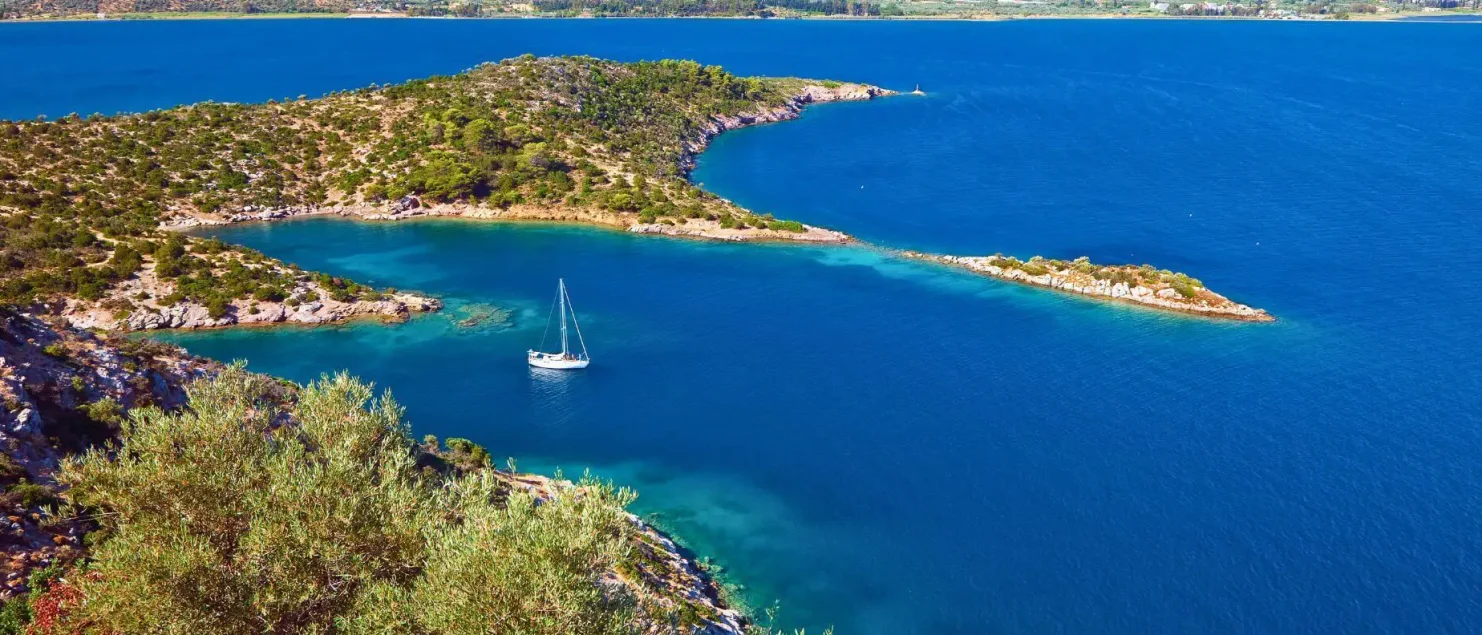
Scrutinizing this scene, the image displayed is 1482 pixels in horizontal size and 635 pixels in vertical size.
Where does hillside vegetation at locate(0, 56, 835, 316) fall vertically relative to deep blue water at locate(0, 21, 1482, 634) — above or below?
above

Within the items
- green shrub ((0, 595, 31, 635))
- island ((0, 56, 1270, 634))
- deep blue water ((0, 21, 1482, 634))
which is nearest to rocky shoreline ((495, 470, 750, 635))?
island ((0, 56, 1270, 634))

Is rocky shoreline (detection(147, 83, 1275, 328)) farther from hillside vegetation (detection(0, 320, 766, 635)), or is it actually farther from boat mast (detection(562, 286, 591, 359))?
hillside vegetation (detection(0, 320, 766, 635))

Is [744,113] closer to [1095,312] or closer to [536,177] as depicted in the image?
[536,177]

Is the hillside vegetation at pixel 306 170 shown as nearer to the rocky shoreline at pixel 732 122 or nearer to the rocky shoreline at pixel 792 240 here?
the rocky shoreline at pixel 792 240

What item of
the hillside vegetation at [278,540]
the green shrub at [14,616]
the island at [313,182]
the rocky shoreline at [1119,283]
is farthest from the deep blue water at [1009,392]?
the green shrub at [14,616]

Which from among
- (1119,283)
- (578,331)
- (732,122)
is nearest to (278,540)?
(578,331)

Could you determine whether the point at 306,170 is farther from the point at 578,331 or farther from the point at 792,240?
the point at 792,240
